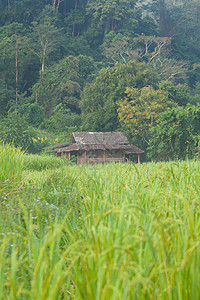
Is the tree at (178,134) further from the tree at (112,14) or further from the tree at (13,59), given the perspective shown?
the tree at (112,14)

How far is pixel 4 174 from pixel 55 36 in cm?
3174

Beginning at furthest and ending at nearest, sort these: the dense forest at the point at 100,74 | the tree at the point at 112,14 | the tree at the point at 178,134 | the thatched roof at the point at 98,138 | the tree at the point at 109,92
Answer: the tree at the point at 112,14
the tree at the point at 109,92
the dense forest at the point at 100,74
the thatched roof at the point at 98,138
the tree at the point at 178,134

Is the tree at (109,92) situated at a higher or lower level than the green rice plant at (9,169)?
higher

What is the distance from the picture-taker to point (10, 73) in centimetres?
3145

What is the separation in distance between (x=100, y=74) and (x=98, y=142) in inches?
364

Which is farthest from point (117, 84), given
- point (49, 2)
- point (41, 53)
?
point (49, 2)

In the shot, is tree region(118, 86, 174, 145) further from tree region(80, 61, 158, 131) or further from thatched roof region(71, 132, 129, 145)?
thatched roof region(71, 132, 129, 145)

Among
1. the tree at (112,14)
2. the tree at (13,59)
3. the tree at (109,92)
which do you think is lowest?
the tree at (109,92)

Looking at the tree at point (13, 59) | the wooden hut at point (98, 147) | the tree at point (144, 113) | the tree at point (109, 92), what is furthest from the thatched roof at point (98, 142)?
the tree at point (13, 59)

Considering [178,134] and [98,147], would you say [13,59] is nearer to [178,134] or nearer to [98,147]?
[98,147]

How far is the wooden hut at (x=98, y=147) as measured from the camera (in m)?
19.3

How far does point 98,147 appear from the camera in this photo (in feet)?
63.0

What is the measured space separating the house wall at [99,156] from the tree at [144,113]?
94.7 inches

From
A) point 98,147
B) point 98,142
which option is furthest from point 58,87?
point 98,147
